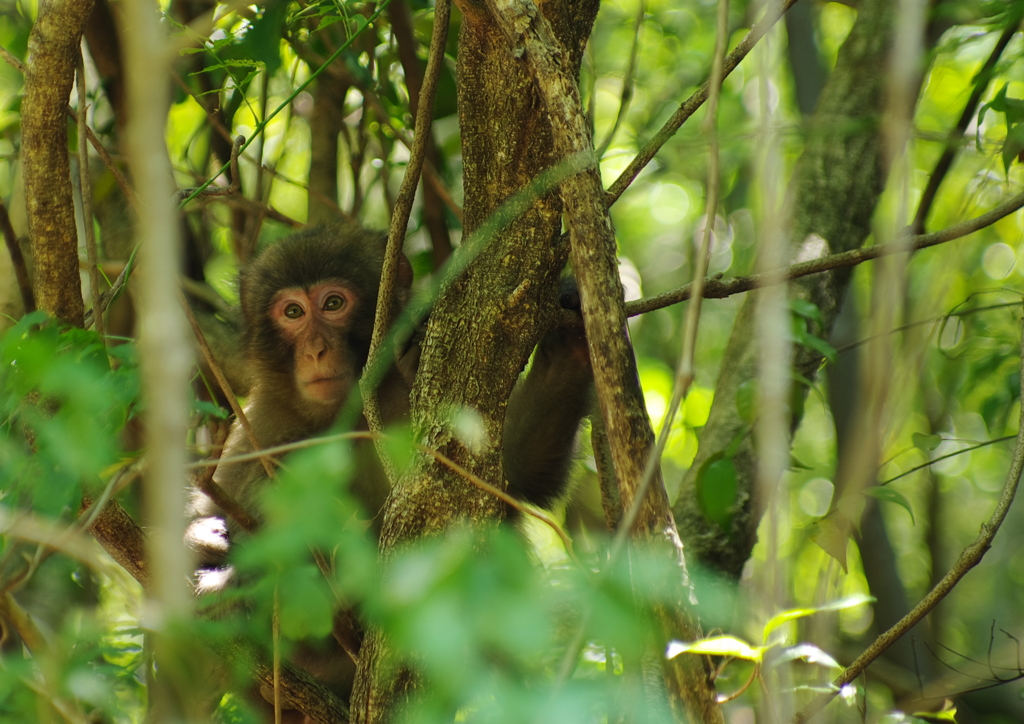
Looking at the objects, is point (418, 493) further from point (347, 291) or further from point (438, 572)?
point (347, 291)

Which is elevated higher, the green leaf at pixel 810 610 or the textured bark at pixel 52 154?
the textured bark at pixel 52 154

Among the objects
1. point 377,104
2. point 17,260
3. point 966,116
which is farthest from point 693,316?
point 377,104

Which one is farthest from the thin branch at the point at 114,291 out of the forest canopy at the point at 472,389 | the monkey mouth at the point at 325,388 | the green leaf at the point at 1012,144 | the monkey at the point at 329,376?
the green leaf at the point at 1012,144

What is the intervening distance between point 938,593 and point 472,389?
1185 mm

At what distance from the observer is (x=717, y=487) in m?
2.60

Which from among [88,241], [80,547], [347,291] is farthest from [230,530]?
[80,547]

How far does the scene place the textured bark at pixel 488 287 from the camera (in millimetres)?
2203

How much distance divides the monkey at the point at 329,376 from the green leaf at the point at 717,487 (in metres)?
0.82

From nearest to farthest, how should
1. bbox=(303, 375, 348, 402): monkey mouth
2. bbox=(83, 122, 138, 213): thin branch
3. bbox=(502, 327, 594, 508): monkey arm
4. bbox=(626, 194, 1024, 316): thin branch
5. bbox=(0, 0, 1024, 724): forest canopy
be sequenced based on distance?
1. bbox=(0, 0, 1024, 724): forest canopy
2. bbox=(626, 194, 1024, 316): thin branch
3. bbox=(83, 122, 138, 213): thin branch
4. bbox=(502, 327, 594, 508): monkey arm
5. bbox=(303, 375, 348, 402): monkey mouth

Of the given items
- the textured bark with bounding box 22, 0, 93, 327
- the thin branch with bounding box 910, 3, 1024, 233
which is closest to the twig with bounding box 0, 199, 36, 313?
the textured bark with bounding box 22, 0, 93, 327

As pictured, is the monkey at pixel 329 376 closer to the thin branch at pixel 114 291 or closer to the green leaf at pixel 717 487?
the green leaf at pixel 717 487

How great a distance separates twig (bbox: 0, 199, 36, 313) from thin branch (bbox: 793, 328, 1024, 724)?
2.46m

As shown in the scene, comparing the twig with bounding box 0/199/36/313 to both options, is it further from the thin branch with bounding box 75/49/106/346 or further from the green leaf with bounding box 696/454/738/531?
the green leaf with bounding box 696/454/738/531

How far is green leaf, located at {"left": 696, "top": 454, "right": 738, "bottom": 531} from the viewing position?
2.59m
